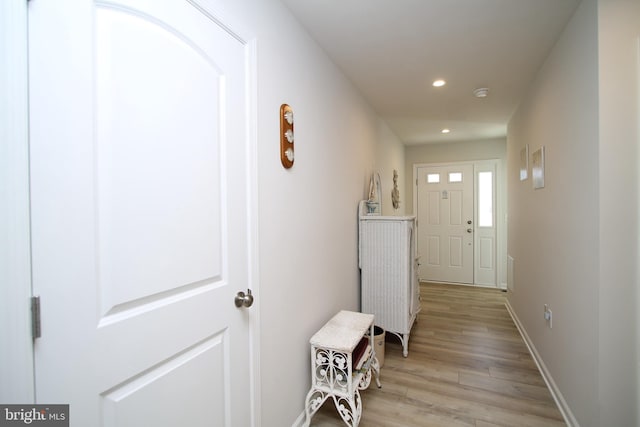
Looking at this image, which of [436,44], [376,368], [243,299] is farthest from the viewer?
[376,368]

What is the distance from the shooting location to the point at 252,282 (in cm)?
135

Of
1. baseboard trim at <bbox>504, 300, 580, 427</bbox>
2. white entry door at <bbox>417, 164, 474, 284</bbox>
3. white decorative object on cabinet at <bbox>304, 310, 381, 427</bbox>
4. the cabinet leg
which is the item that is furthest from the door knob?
white entry door at <bbox>417, 164, 474, 284</bbox>

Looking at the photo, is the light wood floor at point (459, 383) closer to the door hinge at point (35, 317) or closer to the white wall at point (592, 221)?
the white wall at point (592, 221)

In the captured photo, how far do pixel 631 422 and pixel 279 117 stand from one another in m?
2.26

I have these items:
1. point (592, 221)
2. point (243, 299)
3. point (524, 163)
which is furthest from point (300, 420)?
point (524, 163)

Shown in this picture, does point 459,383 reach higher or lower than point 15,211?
lower

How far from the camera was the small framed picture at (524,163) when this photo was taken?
9.19 feet

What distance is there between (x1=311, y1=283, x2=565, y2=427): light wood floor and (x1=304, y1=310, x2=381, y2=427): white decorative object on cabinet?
17 cm

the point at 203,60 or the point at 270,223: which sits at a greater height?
the point at 203,60

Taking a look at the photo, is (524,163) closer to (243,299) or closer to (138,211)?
(243,299)

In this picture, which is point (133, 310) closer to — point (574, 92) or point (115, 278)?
point (115, 278)

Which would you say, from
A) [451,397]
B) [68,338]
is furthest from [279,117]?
[451,397]

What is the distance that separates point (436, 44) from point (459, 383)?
8.04 feet

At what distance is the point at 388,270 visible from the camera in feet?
8.76
